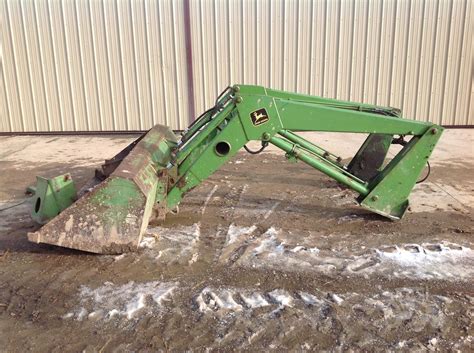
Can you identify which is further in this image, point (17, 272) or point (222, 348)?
point (17, 272)

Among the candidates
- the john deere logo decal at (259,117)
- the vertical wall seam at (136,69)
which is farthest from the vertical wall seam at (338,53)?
the john deere logo decal at (259,117)

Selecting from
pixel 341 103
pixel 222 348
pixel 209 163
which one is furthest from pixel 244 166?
pixel 222 348

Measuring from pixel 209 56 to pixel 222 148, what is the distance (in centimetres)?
575

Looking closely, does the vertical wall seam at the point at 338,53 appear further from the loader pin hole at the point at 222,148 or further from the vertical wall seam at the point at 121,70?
the loader pin hole at the point at 222,148

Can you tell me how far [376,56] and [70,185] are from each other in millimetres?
7052

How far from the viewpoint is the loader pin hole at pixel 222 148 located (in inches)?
158

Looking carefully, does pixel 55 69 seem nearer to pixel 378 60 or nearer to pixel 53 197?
pixel 53 197

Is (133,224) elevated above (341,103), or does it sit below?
below

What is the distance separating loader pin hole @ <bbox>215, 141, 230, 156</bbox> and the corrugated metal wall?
569cm

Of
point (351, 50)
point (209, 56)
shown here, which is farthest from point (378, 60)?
point (209, 56)

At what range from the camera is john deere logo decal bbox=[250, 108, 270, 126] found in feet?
12.9

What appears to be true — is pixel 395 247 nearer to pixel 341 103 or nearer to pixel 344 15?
pixel 341 103

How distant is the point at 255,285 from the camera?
3.47 metres

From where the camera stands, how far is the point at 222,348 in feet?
9.15
